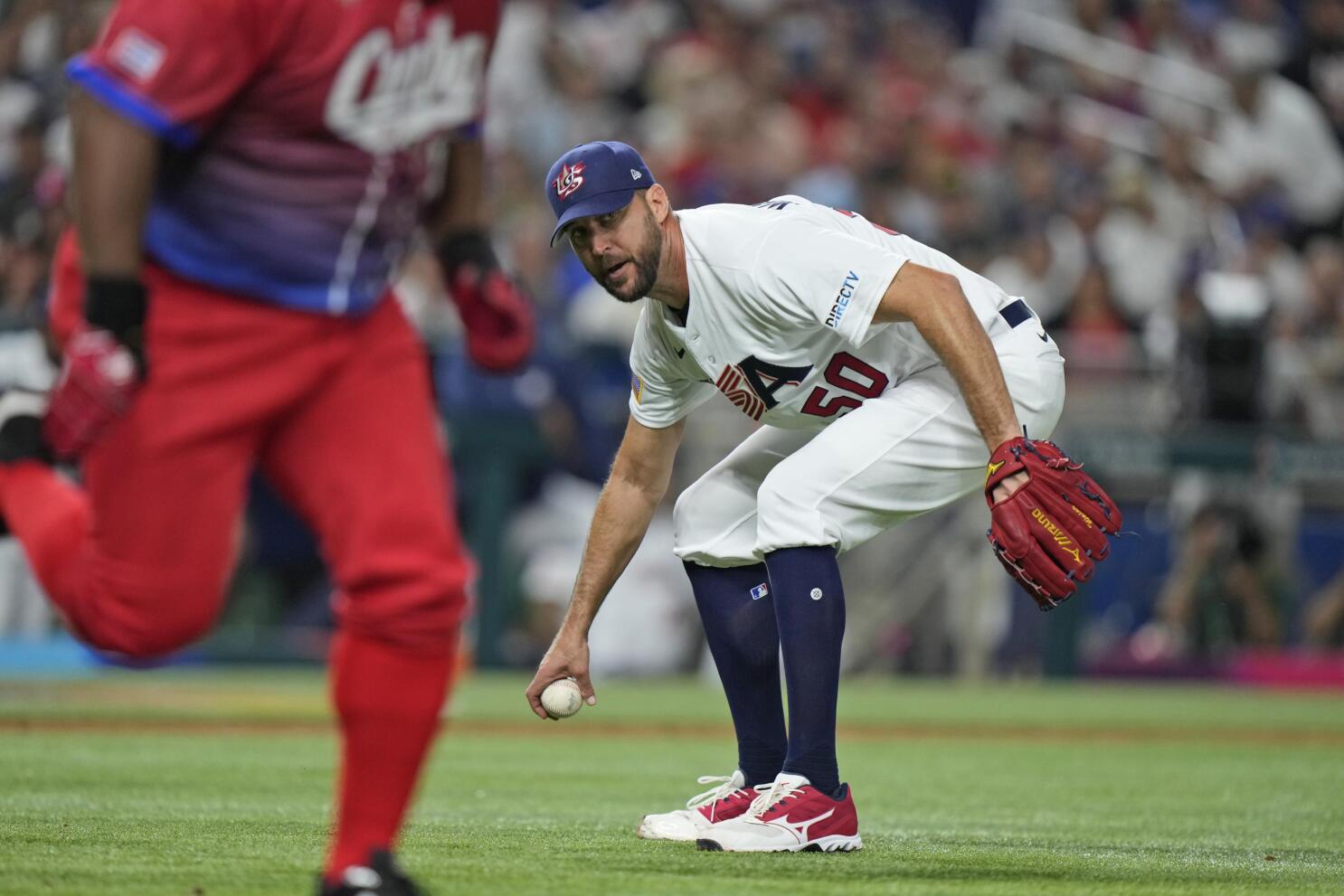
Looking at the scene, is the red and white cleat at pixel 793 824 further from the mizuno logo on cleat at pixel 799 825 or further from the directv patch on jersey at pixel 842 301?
the directv patch on jersey at pixel 842 301

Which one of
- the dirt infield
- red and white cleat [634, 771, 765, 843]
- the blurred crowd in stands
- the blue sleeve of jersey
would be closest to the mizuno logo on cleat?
red and white cleat [634, 771, 765, 843]

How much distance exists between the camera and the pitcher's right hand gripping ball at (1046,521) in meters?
4.69

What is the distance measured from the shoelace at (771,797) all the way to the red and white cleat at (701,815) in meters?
0.24

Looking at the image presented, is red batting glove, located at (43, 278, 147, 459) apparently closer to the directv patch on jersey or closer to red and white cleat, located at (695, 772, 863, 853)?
the directv patch on jersey

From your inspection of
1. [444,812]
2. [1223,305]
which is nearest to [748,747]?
[444,812]

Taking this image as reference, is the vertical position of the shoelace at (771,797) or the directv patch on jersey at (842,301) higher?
the directv patch on jersey at (842,301)

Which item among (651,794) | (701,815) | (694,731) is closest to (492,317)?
(701,815)

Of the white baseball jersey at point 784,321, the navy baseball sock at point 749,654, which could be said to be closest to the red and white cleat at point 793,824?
the navy baseball sock at point 749,654

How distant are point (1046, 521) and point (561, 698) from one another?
4.47ft

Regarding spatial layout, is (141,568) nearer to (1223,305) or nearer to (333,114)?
(333,114)

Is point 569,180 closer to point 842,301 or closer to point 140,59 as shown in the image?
point 842,301

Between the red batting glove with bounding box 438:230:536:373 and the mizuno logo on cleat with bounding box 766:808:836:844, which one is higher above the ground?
the red batting glove with bounding box 438:230:536:373

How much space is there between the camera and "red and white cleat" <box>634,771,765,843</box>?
17.5 ft

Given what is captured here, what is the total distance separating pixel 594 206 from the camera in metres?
4.95
